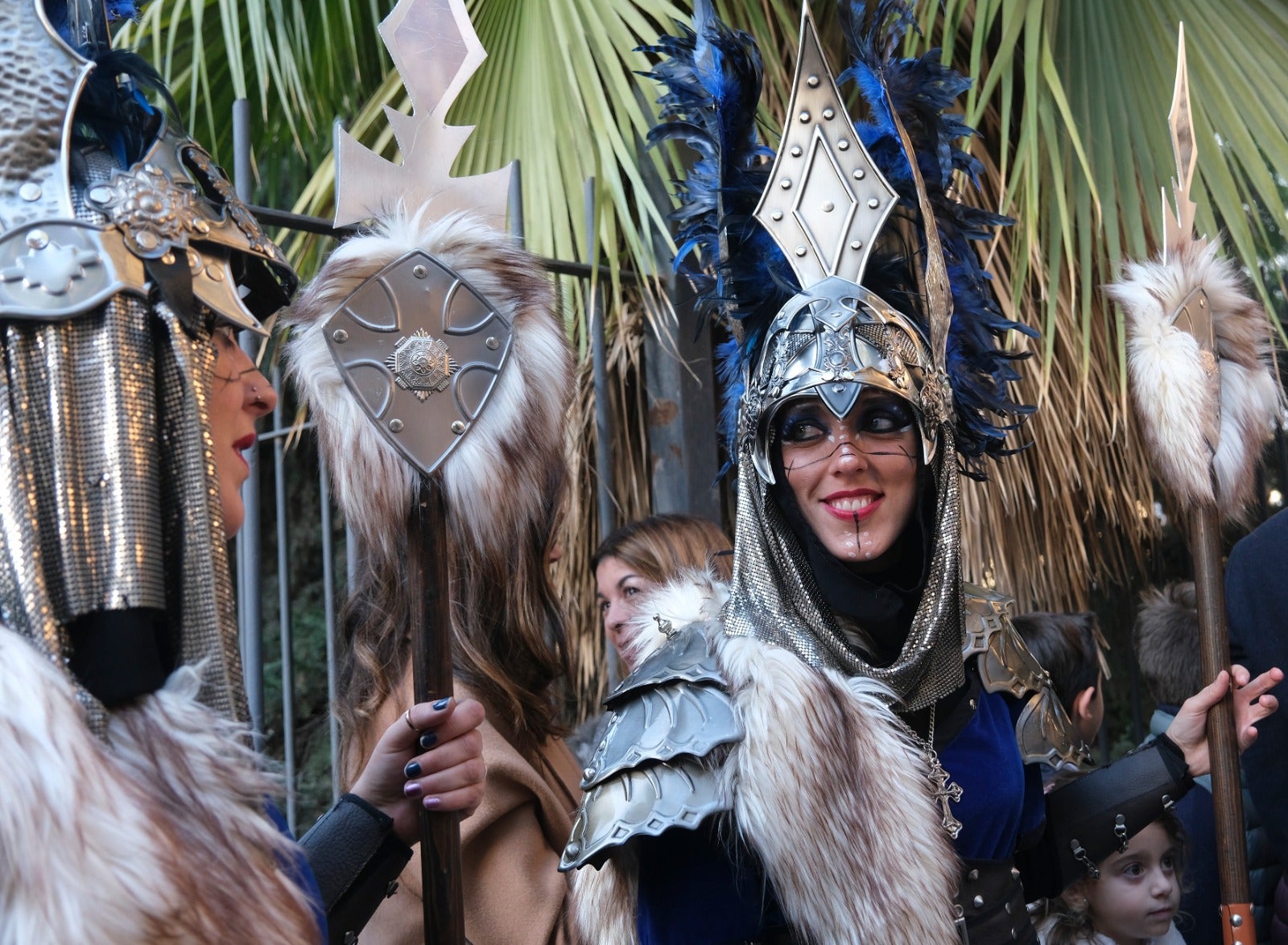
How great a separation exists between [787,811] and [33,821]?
0.88 metres

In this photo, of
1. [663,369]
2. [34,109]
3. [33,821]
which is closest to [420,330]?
[34,109]

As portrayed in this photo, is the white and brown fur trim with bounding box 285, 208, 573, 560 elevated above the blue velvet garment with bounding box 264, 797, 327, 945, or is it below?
above

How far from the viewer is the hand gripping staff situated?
2.36m

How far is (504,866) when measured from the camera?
205 cm

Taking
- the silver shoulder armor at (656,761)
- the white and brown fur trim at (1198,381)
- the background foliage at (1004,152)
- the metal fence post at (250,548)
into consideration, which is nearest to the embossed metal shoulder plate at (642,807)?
the silver shoulder armor at (656,761)

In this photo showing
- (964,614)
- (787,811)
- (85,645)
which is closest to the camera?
(85,645)

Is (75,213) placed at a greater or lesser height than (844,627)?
greater

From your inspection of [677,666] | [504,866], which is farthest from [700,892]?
[504,866]

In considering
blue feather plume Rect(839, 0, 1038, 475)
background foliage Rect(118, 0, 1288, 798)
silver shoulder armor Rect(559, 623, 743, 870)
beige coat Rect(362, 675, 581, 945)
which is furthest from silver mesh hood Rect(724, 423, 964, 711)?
background foliage Rect(118, 0, 1288, 798)

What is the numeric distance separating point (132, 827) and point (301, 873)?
27 centimetres

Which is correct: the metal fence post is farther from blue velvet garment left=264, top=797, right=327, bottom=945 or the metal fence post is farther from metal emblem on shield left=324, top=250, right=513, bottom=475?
blue velvet garment left=264, top=797, right=327, bottom=945

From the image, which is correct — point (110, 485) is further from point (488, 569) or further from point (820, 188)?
point (820, 188)

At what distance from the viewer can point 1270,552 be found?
9.02ft

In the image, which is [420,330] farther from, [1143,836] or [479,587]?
[1143,836]
